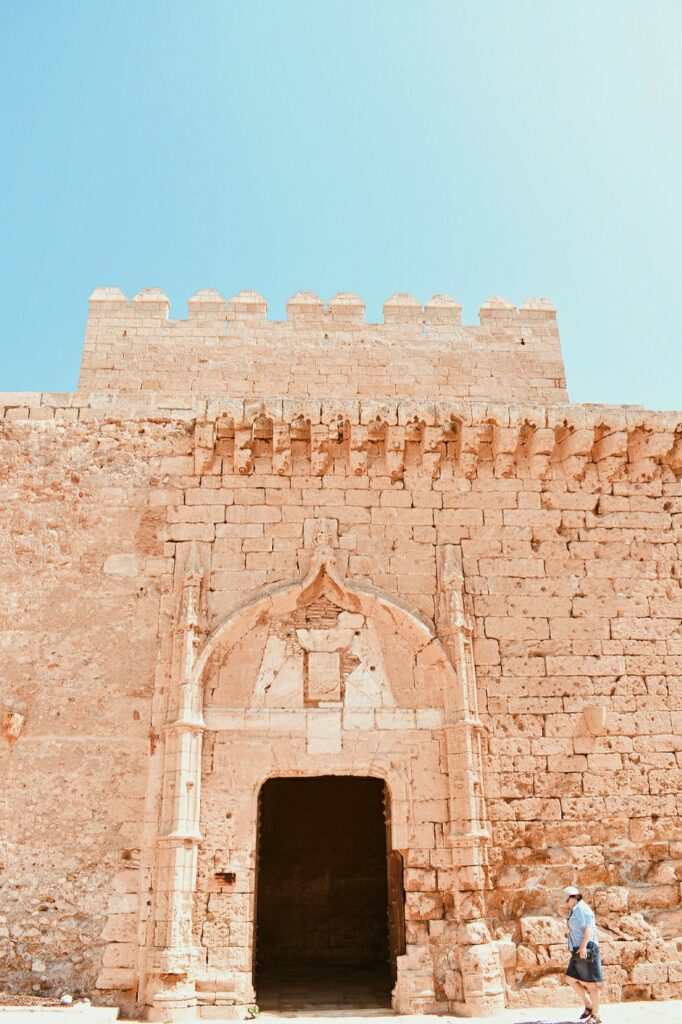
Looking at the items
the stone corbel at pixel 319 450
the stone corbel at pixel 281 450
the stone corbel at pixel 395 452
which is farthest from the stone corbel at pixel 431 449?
the stone corbel at pixel 281 450

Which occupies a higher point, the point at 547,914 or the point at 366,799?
the point at 366,799

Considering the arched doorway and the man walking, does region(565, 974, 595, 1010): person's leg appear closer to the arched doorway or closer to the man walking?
the man walking

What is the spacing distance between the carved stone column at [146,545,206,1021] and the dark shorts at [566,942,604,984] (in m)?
2.91

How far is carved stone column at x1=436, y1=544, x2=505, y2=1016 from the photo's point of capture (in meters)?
6.50

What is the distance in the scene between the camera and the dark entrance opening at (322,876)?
10.3 metres

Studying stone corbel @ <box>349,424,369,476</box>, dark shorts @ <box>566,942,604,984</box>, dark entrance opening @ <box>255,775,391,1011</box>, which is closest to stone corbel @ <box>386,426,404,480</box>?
stone corbel @ <box>349,424,369,476</box>

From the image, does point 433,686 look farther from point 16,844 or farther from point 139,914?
point 16,844

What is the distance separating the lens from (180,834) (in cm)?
666

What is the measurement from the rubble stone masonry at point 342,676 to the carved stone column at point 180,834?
0.08 feet

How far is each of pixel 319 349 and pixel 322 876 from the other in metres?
6.77

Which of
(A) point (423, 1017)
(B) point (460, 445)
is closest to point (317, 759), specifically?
(A) point (423, 1017)

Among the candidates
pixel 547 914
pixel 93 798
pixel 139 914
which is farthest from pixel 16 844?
pixel 547 914

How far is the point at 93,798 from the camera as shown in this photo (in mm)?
6914

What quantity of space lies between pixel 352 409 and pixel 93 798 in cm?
415
